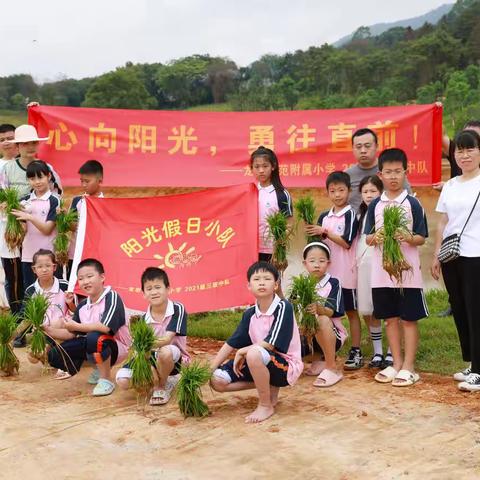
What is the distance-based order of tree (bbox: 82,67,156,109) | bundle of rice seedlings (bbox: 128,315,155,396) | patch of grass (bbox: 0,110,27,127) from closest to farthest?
bundle of rice seedlings (bbox: 128,315,155,396)
patch of grass (bbox: 0,110,27,127)
tree (bbox: 82,67,156,109)

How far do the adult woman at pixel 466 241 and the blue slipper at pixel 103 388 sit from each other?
245cm

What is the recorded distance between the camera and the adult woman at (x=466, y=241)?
15.1 feet

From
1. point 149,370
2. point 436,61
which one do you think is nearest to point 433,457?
point 149,370

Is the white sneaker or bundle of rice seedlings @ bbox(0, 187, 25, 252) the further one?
bundle of rice seedlings @ bbox(0, 187, 25, 252)

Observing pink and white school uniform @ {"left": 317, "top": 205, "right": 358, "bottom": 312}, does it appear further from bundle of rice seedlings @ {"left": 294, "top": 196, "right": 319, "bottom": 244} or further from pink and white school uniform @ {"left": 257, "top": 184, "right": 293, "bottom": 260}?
pink and white school uniform @ {"left": 257, "top": 184, "right": 293, "bottom": 260}

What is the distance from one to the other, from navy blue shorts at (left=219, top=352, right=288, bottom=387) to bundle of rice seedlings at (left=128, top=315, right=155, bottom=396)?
0.48 metres

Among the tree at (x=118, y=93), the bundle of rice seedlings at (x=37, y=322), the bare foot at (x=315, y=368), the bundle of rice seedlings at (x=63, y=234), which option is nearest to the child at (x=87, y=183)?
the bundle of rice seedlings at (x=63, y=234)

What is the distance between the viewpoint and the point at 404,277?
4922mm

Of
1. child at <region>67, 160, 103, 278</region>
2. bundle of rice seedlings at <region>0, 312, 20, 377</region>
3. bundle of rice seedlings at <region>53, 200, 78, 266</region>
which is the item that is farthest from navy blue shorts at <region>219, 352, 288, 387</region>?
child at <region>67, 160, 103, 278</region>

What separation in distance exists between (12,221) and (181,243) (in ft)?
4.70

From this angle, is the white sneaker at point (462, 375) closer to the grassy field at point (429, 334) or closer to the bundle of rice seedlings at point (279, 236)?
the grassy field at point (429, 334)

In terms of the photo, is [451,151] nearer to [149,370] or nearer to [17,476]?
[149,370]

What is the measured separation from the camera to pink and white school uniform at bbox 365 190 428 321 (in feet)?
16.1

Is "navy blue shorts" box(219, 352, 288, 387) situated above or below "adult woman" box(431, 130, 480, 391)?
below
